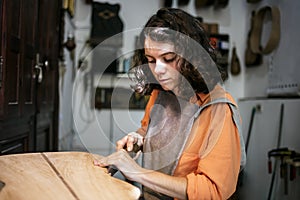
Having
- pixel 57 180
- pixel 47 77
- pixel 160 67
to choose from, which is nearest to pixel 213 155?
pixel 160 67

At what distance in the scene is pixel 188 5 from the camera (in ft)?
12.9

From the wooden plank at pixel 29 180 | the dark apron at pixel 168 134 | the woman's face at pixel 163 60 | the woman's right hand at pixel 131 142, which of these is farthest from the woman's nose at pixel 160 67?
the wooden plank at pixel 29 180

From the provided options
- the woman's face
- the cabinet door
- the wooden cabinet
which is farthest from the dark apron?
the cabinet door

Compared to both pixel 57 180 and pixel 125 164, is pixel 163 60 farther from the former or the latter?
pixel 57 180

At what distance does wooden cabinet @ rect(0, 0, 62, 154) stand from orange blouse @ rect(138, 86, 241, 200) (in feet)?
2.55

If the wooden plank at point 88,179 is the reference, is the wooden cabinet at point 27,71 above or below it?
above

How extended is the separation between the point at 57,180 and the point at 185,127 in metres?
0.49

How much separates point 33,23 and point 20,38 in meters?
0.36

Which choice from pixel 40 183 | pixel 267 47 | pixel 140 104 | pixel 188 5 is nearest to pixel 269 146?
pixel 267 47

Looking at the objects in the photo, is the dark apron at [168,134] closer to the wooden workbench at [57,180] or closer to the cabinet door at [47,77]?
the wooden workbench at [57,180]

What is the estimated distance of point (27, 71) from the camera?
183 centimetres

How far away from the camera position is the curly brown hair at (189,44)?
110cm

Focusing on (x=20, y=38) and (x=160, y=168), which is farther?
(x=20, y=38)

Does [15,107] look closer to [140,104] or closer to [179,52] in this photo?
[179,52]
